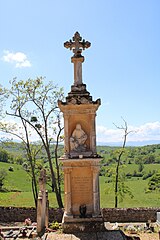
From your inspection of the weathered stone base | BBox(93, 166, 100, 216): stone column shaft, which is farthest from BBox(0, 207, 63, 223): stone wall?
BBox(93, 166, 100, 216): stone column shaft

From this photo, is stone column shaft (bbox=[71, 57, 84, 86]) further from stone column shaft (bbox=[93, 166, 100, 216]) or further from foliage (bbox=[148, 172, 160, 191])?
foliage (bbox=[148, 172, 160, 191])

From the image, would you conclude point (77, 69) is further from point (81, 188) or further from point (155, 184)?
point (155, 184)

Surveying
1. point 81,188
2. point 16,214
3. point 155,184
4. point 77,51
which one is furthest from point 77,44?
point 155,184

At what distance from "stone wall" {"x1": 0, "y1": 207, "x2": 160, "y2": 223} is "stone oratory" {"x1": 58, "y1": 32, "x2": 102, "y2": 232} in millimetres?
10099

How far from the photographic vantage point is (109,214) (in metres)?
21.6

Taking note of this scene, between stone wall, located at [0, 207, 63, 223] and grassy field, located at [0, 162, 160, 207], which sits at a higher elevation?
stone wall, located at [0, 207, 63, 223]

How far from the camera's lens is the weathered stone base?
1122cm

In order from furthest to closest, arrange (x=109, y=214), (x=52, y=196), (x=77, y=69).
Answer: (x=52, y=196) → (x=109, y=214) → (x=77, y=69)

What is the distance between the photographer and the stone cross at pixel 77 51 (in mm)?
12727

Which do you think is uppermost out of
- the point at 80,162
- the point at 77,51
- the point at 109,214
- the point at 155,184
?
the point at 77,51

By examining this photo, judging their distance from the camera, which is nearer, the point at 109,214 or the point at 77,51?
the point at 77,51

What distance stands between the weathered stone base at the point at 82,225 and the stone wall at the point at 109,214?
10252mm

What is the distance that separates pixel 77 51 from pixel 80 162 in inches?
192

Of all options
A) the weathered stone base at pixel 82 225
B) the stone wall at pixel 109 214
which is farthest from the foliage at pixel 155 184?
the weathered stone base at pixel 82 225
